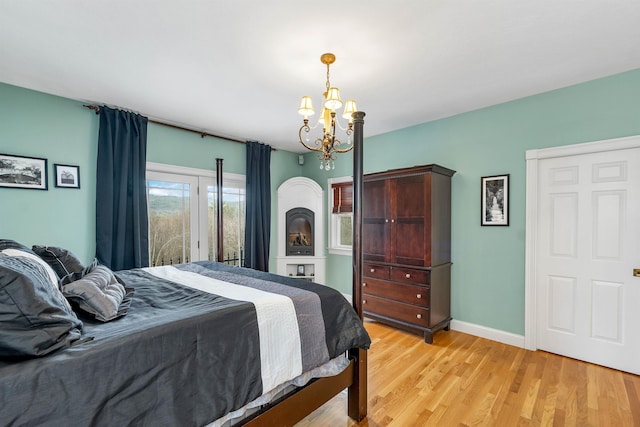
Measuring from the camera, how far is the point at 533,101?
10.2ft

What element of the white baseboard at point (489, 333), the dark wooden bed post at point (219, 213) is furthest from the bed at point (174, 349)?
the white baseboard at point (489, 333)

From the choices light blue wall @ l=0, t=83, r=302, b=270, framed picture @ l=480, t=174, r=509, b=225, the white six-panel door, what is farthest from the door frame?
light blue wall @ l=0, t=83, r=302, b=270

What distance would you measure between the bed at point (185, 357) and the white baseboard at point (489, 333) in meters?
2.14

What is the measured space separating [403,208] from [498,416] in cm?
210

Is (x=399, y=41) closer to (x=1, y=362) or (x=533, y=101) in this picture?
(x=533, y=101)

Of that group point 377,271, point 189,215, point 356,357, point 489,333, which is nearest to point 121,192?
point 189,215

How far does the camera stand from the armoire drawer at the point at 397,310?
335 centimetres

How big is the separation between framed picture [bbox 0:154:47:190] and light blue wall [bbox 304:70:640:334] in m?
4.15

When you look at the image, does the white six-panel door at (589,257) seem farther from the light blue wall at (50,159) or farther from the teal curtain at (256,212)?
the light blue wall at (50,159)

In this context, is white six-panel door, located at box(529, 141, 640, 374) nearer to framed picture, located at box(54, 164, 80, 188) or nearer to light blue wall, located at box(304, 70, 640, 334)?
light blue wall, located at box(304, 70, 640, 334)

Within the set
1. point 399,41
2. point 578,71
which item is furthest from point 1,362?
point 578,71

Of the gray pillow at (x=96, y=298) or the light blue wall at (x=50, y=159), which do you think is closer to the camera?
the gray pillow at (x=96, y=298)

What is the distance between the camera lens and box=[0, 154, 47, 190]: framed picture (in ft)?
9.02

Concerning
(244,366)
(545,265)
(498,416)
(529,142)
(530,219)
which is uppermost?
(529,142)
